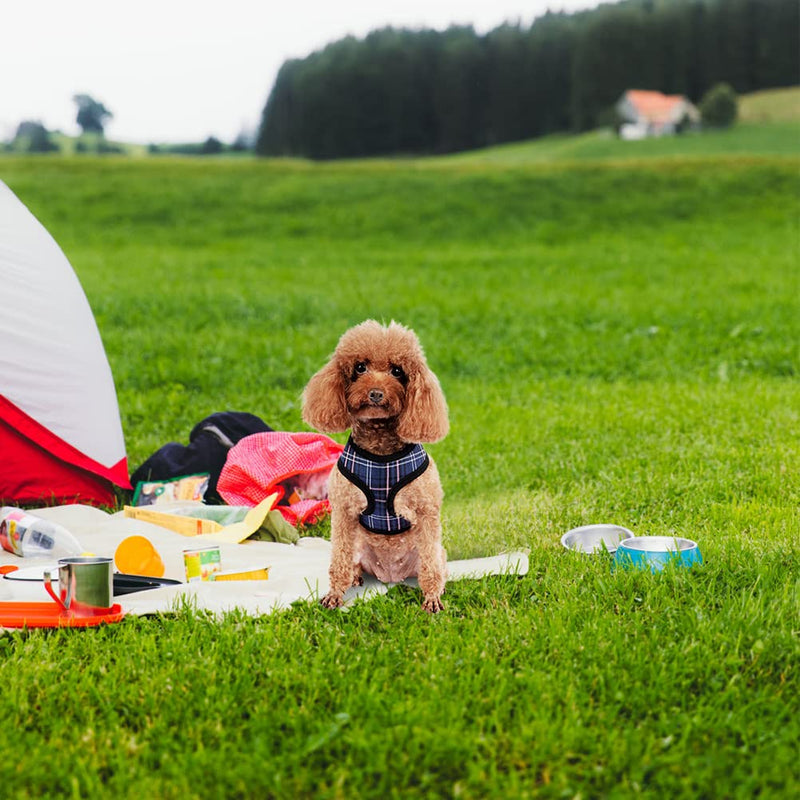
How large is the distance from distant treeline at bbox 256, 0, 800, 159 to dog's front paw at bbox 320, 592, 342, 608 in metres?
31.4

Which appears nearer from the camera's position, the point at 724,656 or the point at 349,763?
the point at 349,763

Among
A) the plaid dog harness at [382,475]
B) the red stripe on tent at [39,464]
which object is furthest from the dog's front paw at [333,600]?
the red stripe on tent at [39,464]

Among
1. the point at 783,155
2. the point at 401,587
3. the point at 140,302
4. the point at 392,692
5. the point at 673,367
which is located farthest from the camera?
the point at 783,155

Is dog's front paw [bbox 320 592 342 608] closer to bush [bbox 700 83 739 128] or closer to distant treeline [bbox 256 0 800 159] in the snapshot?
distant treeline [bbox 256 0 800 159]

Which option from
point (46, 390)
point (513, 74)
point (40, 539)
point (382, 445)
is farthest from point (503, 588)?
point (513, 74)

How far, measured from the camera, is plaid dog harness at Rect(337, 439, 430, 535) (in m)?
3.51

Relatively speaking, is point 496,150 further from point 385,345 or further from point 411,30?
point 385,345

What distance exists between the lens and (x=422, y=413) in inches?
134

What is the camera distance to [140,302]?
37.3 ft

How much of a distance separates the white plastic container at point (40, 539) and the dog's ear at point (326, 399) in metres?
1.78

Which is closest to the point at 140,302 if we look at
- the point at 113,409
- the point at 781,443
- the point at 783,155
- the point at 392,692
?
the point at 113,409

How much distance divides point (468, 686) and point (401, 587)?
3.10ft

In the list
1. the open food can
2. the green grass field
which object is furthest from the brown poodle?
the open food can

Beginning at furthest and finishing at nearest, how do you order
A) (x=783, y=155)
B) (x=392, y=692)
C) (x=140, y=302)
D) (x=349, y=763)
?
(x=783, y=155), (x=140, y=302), (x=392, y=692), (x=349, y=763)
